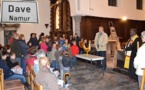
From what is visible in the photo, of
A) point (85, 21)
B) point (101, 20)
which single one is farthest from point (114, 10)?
point (85, 21)

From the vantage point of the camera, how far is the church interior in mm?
3885

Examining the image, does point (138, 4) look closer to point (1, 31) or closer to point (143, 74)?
point (1, 31)

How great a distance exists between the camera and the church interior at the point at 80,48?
389cm

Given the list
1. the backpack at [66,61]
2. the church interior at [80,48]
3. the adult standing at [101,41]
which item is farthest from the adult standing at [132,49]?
the backpack at [66,61]

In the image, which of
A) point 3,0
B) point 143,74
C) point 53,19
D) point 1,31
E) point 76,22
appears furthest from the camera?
point 53,19

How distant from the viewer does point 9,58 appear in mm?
5027

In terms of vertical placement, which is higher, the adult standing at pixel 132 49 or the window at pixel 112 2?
the window at pixel 112 2

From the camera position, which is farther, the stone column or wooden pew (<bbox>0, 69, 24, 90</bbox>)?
the stone column

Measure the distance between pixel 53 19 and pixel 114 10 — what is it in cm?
428

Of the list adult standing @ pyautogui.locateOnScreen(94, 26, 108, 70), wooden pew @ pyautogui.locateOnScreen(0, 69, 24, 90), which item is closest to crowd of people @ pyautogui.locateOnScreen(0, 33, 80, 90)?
wooden pew @ pyautogui.locateOnScreen(0, 69, 24, 90)

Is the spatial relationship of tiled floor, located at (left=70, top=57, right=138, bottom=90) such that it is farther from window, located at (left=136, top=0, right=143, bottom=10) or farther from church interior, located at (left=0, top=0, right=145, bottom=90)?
window, located at (left=136, top=0, right=143, bottom=10)

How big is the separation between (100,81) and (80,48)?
10.5 ft

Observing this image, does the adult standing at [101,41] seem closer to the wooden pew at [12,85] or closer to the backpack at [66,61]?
the backpack at [66,61]

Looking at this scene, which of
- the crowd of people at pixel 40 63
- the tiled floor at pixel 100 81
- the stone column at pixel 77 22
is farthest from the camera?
the stone column at pixel 77 22
